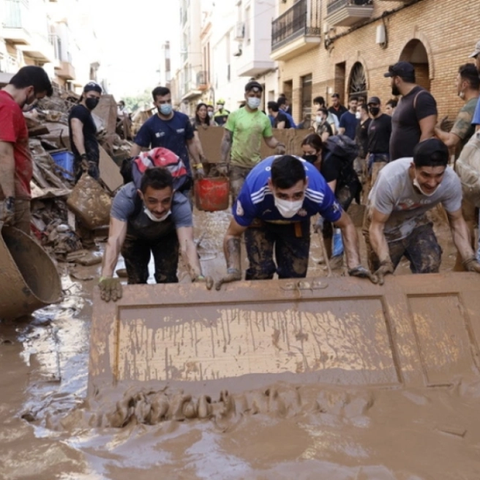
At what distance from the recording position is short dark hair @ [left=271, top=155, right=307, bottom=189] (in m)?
3.03

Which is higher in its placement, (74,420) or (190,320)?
(190,320)

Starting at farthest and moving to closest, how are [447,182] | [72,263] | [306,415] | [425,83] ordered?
[425,83] < [72,263] < [447,182] < [306,415]

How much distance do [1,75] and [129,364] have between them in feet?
22.4

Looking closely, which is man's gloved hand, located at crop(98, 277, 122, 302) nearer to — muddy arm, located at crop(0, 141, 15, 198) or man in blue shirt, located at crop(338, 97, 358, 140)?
muddy arm, located at crop(0, 141, 15, 198)

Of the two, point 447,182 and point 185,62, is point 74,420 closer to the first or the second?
point 447,182

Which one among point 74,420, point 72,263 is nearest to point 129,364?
point 74,420

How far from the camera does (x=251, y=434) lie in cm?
252

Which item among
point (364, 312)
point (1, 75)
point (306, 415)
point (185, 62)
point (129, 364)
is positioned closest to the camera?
point (306, 415)

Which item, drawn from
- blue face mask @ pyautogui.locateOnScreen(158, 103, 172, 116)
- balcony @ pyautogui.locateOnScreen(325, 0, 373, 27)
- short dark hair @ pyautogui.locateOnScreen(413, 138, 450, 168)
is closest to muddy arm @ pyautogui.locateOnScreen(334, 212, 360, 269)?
short dark hair @ pyautogui.locateOnScreen(413, 138, 450, 168)

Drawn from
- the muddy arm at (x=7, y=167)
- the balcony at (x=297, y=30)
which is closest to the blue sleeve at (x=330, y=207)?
the muddy arm at (x=7, y=167)

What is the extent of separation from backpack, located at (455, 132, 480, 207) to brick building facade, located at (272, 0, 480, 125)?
622cm

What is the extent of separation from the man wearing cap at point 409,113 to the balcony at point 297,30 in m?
13.2

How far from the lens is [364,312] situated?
3.10 metres

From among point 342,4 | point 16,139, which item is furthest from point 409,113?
point 342,4
